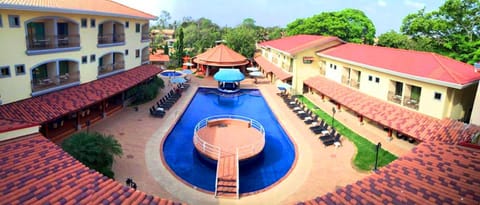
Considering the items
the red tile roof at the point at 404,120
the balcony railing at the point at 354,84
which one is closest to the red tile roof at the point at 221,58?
the red tile roof at the point at 404,120

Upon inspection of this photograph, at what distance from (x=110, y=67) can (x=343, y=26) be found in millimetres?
43264

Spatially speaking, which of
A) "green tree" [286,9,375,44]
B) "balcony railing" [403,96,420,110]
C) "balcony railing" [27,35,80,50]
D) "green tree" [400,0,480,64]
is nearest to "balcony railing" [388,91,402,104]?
"balcony railing" [403,96,420,110]

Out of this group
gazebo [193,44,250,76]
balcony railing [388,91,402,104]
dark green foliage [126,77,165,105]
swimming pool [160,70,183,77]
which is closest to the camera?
balcony railing [388,91,402,104]

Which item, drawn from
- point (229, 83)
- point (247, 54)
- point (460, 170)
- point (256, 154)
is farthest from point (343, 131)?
point (247, 54)

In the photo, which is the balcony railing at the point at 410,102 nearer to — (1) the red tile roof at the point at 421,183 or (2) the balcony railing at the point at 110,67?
(1) the red tile roof at the point at 421,183

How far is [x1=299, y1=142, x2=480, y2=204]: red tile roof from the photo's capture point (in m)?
10.6

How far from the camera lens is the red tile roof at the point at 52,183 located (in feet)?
32.4

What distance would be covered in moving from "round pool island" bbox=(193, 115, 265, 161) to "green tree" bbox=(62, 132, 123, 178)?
5.96 m

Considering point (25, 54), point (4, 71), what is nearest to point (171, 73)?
point (25, 54)

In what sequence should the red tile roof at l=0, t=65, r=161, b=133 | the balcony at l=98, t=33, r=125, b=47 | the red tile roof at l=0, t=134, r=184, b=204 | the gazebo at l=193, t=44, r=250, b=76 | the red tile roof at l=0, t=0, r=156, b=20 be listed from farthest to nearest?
1. the gazebo at l=193, t=44, r=250, b=76
2. the balcony at l=98, t=33, r=125, b=47
3. the red tile roof at l=0, t=0, r=156, b=20
4. the red tile roof at l=0, t=65, r=161, b=133
5. the red tile roof at l=0, t=134, r=184, b=204

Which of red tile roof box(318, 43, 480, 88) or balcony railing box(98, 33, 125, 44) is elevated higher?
balcony railing box(98, 33, 125, 44)

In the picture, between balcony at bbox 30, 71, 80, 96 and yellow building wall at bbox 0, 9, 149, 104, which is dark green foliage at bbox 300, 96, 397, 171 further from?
balcony at bbox 30, 71, 80, 96

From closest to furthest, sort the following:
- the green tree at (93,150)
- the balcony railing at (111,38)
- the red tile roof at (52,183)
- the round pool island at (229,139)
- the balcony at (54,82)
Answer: the red tile roof at (52,183), the green tree at (93,150), the round pool island at (229,139), the balcony at (54,82), the balcony railing at (111,38)

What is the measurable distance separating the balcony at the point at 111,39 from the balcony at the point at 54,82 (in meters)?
4.11
